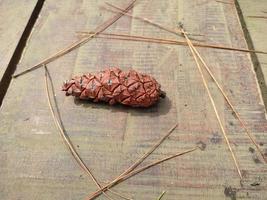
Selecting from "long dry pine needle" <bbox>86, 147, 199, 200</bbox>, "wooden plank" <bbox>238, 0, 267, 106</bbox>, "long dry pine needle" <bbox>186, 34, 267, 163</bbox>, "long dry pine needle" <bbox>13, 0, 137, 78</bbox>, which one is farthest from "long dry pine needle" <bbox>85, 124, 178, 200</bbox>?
"long dry pine needle" <bbox>13, 0, 137, 78</bbox>

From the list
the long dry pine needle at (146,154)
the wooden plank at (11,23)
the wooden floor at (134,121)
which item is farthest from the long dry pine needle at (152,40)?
the long dry pine needle at (146,154)

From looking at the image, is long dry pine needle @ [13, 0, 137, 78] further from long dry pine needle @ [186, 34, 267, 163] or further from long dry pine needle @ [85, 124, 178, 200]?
long dry pine needle @ [85, 124, 178, 200]

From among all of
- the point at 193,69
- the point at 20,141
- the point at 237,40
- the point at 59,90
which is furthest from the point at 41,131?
the point at 237,40

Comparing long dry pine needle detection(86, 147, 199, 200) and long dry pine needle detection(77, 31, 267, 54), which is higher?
long dry pine needle detection(77, 31, 267, 54)

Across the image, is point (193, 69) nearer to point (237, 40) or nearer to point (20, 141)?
point (237, 40)

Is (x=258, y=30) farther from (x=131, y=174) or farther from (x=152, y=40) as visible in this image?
(x=131, y=174)

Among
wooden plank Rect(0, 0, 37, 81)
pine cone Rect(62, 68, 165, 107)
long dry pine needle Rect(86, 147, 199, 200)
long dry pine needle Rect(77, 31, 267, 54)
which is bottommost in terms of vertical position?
long dry pine needle Rect(86, 147, 199, 200)
